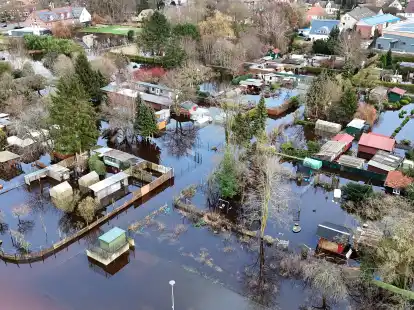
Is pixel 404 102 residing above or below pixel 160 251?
above

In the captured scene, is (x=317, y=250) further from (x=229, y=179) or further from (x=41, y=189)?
(x=41, y=189)

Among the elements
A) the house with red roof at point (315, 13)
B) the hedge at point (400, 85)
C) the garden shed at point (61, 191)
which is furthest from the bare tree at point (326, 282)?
the house with red roof at point (315, 13)

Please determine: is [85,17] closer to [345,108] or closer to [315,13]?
[315,13]

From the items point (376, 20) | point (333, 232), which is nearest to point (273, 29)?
point (376, 20)

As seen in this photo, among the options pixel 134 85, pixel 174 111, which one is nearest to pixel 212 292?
pixel 174 111

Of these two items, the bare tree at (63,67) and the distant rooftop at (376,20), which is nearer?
the bare tree at (63,67)

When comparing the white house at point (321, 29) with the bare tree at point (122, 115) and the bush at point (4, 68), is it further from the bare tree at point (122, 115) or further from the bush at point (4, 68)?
the bush at point (4, 68)
